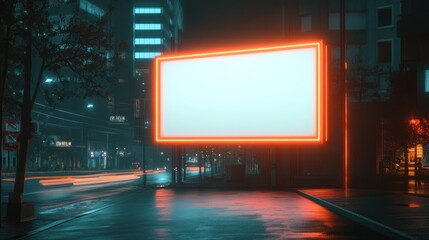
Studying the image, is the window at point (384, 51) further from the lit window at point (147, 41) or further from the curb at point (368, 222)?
the lit window at point (147, 41)

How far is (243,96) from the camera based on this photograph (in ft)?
114

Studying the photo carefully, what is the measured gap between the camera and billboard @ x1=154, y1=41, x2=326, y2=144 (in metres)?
32.6

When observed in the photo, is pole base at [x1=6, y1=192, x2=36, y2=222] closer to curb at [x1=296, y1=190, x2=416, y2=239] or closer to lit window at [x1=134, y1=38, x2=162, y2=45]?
curb at [x1=296, y1=190, x2=416, y2=239]

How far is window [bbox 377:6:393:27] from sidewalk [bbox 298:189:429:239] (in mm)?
48883

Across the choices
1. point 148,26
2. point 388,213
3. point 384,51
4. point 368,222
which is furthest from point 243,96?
point 148,26

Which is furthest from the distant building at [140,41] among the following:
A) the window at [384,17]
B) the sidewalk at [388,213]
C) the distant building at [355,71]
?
the sidewalk at [388,213]

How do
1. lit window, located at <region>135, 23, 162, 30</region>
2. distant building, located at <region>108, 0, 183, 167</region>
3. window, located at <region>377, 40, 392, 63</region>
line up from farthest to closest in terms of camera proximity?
lit window, located at <region>135, 23, 162, 30</region> → distant building, located at <region>108, 0, 183, 167</region> → window, located at <region>377, 40, 392, 63</region>

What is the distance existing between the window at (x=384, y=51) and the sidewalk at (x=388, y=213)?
47.3 metres

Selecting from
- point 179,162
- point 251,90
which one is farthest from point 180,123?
point 179,162

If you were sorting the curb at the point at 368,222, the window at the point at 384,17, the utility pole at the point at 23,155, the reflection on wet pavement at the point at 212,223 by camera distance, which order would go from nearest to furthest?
the curb at the point at 368,222, the reflection on wet pavement at the point at 212,223, the utility pole at the point at 23,155, the window at the point at 384,17

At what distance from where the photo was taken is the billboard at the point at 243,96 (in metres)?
32.6

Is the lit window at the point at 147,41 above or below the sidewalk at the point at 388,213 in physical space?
above

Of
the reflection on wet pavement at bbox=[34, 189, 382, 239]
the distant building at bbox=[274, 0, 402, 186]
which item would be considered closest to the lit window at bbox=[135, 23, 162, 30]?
the distant building at bbox=[274, 0, 402, 186]

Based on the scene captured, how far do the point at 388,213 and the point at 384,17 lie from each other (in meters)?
58.1
